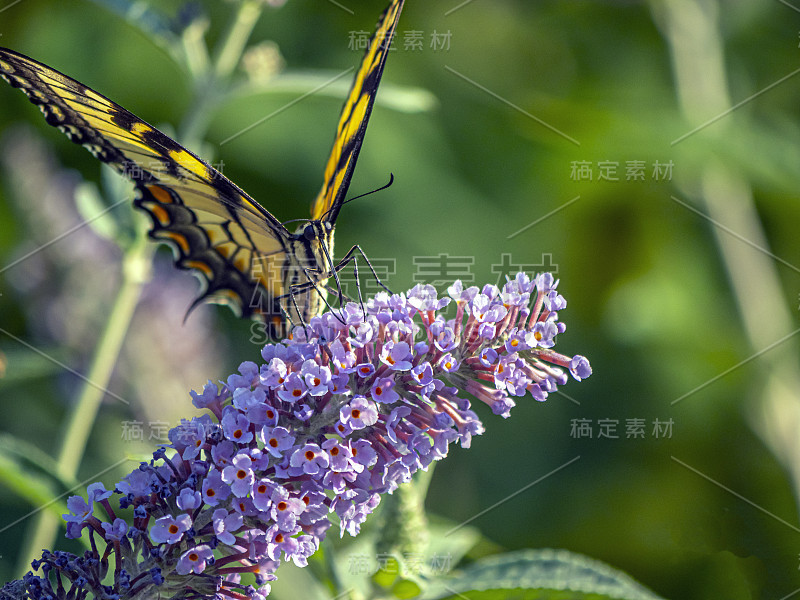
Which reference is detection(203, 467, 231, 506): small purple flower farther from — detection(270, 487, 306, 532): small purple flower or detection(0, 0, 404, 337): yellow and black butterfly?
detection(0, 0, 404, 337): yellow and black butterfly

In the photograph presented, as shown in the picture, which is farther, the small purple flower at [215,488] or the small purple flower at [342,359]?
the small purple flower at [342,359]

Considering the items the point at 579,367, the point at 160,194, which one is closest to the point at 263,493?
the point at 579,367

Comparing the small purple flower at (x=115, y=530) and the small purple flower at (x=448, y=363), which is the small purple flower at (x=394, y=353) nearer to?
the small purple flower at (x=448, y=363)

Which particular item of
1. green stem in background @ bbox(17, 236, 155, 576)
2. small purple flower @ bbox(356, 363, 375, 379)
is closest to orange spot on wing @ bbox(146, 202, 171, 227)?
green stem in background @ bbox(17, 236, 155, 576)

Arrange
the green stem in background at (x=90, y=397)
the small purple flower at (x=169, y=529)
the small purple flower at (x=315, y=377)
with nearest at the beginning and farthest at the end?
the small purple flower at (x=169, y=529)
the small purple flower at (x=315, y=377)
the green stem in background at (x=90, y=397)

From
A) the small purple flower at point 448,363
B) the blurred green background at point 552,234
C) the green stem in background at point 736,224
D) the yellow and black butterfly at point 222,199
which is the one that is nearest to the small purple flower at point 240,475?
the small purple flower at point 448,363

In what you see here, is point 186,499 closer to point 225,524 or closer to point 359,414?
point 225,524
